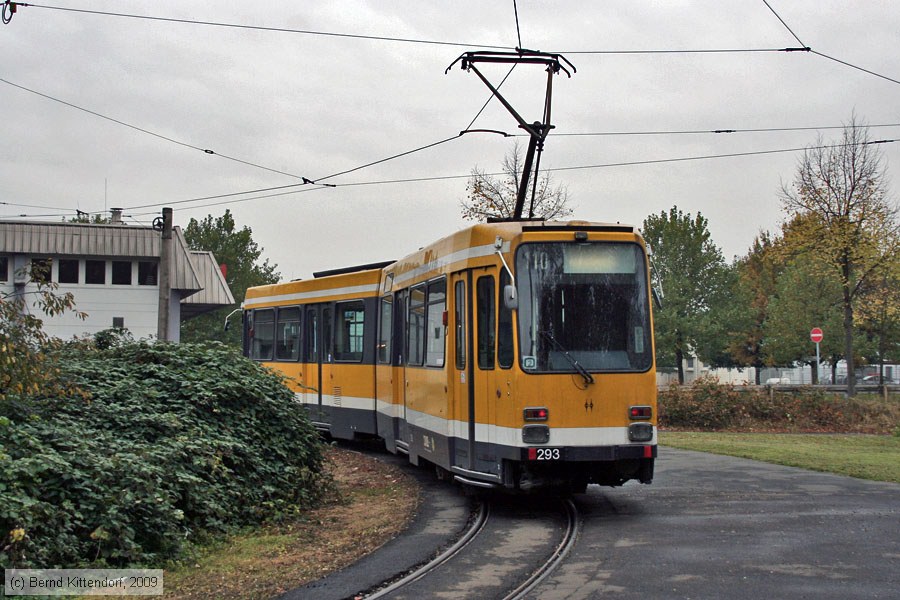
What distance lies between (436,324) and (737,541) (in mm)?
5073

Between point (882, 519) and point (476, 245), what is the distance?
5.31 meters

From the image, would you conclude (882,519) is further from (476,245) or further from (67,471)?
(67,471)

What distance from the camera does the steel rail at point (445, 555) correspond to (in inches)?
313

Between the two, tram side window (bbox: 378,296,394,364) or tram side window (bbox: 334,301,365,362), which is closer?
tram side window (bbox: 378,296,394,364)

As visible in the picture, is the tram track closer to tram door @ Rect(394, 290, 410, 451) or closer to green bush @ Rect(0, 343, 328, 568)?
green bush @ Rect(0, 343, 328, 568)

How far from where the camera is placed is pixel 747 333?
58312 mm

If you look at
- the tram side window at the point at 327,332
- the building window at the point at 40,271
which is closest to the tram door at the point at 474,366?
the building window at the point at 40,271

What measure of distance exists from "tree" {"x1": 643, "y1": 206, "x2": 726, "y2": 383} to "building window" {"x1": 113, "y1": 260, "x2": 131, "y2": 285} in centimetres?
2565

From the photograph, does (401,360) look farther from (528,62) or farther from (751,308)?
(751,308)

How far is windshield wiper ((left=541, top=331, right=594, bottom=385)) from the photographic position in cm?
1109

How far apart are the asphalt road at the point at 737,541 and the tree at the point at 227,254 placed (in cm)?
5231

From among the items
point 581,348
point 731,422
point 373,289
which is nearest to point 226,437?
point 581,348

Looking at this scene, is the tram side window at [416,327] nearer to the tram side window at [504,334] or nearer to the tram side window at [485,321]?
the tram side window at [485,321]

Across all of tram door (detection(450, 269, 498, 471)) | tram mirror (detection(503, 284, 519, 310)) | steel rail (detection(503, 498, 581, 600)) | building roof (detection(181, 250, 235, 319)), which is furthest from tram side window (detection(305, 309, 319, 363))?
building roof (detection(181, 250, 235, 319))
